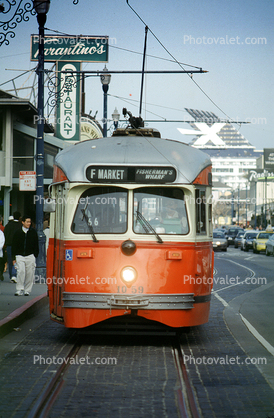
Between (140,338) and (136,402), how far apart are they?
3748 millimetres

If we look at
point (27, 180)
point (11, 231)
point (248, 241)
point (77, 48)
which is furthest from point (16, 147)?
point (248, 241)

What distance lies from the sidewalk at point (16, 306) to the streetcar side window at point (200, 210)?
3.39 meters

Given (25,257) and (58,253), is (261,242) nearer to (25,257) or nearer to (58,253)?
(25,257)

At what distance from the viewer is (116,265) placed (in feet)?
26.8

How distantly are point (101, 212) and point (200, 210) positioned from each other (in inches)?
56.4

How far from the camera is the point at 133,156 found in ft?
27.8

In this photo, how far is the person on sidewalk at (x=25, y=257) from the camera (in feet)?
44.7

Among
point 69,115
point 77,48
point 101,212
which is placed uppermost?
point 77,48

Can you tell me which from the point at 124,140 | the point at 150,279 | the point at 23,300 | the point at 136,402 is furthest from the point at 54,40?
the point at 136,402

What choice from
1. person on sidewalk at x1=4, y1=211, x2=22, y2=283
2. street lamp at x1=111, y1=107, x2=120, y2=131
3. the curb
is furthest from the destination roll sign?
street lamp at x1=111, y1=107, x2=120, y2=131

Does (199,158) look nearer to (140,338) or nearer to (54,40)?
(140,338)

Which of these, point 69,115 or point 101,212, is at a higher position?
point 69,115

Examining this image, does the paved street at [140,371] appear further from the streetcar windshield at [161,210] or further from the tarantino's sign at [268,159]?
the tarantino's sign at [268,159]

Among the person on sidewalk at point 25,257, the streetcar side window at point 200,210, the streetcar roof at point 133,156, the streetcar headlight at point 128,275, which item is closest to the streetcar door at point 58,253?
the streetcar roof at point 133,156
